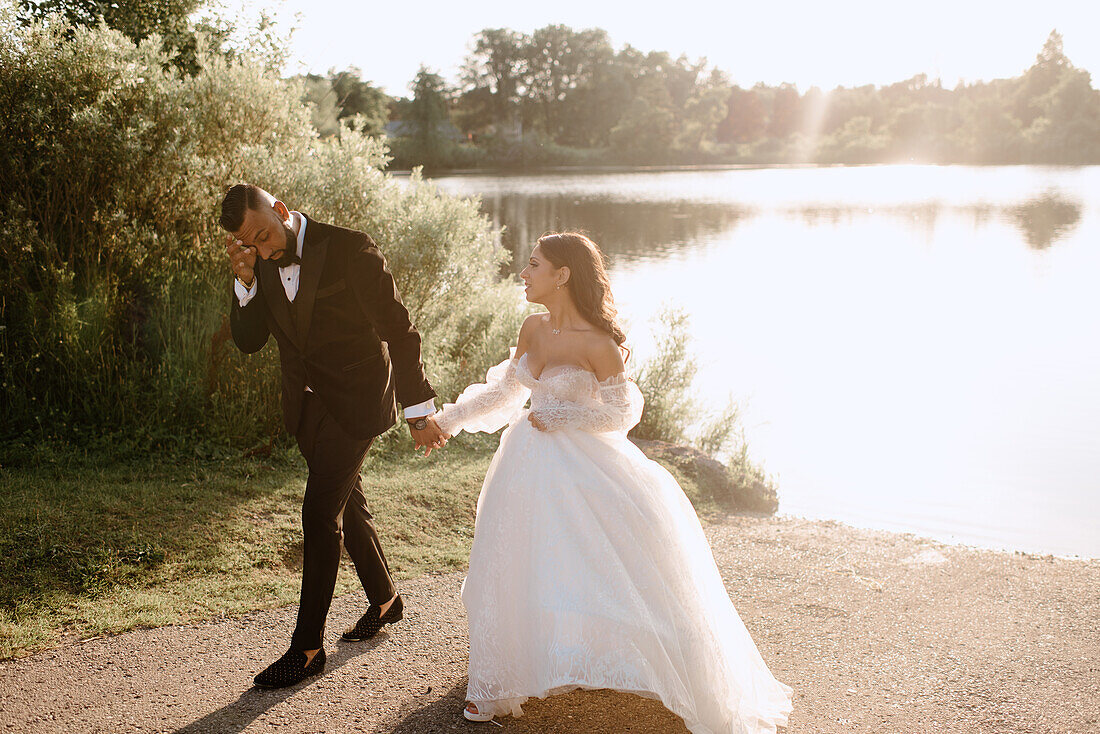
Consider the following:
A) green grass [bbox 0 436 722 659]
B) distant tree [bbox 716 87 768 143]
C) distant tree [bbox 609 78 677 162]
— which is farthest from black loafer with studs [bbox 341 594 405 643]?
distant tree [bbox 716 87 768 143]

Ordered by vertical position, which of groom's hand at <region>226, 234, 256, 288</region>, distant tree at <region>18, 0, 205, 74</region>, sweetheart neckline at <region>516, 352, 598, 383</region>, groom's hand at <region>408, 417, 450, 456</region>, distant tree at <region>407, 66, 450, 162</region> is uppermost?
distant tree at <region>407, 66, 450, 162</region>

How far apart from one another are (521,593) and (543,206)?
3241 centimetres

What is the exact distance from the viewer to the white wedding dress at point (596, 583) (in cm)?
335

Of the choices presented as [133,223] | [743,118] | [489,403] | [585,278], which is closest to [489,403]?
[489,403]

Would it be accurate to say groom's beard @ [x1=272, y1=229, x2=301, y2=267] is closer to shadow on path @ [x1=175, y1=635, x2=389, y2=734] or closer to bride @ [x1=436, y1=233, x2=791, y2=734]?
bride @ [x1=436, y1=233, x2=791, y2=734]

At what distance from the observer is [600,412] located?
145 inches

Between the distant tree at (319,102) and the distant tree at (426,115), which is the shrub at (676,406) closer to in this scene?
the distant tree at (319,102)

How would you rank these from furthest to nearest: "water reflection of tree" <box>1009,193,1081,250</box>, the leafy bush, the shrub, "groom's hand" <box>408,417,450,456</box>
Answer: "water reflection of tree" <box>1009,193,1081,250</box>
the shrub
the leafy bush
"groom's hand" <box>408,417,450,456</box>

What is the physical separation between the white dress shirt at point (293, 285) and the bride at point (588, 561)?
1.62 feet

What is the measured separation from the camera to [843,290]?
2297cm

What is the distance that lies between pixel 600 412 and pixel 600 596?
765 mm

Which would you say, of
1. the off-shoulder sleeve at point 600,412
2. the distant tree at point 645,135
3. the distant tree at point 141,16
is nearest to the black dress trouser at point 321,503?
the off-shoulder sleeve at point 600,412

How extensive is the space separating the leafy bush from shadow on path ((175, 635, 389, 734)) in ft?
12.7

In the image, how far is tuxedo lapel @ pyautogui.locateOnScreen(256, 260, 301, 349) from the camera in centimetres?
393
